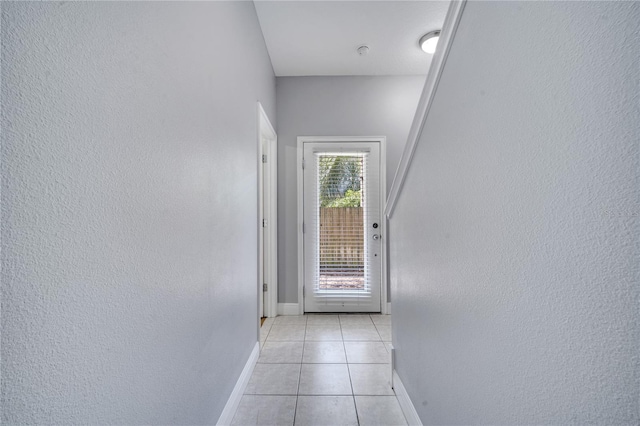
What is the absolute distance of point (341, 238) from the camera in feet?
11.2

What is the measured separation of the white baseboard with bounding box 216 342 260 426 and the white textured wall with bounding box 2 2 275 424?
0.38ft

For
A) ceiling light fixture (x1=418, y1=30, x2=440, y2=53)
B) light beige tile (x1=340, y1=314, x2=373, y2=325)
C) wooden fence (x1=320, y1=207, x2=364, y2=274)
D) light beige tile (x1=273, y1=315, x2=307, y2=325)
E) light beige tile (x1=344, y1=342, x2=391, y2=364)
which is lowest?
light beige tile (x1=344, y1=342, x2=391, y2=364)

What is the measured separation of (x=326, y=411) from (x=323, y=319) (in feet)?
5.05

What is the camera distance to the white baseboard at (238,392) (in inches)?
59.6

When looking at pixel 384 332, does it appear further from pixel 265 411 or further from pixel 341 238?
pixel 265 411

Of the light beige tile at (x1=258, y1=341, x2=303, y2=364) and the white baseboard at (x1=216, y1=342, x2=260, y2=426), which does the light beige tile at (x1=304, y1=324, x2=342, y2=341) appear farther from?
the white baseboard at (x1=216, y1=342, x2=260, y2=426)

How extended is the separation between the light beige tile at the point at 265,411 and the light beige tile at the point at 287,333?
2.86 ft

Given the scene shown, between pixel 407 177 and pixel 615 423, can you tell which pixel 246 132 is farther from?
pixel 615 423

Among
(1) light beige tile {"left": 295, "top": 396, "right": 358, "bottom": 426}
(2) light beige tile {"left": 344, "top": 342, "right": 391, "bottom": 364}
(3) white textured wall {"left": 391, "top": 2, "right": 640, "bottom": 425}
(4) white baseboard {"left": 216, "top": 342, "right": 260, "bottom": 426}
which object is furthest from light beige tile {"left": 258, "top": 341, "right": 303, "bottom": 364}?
(3) white textured wall {"left": 391, "top": 2, "right": 640, "bottom": 425}

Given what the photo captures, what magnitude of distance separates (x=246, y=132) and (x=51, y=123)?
1.58 m

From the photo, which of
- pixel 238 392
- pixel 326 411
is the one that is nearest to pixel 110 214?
pixel 238 392

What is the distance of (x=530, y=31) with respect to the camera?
0.62 meters

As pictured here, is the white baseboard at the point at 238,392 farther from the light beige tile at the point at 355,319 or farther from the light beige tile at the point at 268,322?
the light beige tile at the point at 355,319

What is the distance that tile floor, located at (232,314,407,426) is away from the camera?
5.41ft
